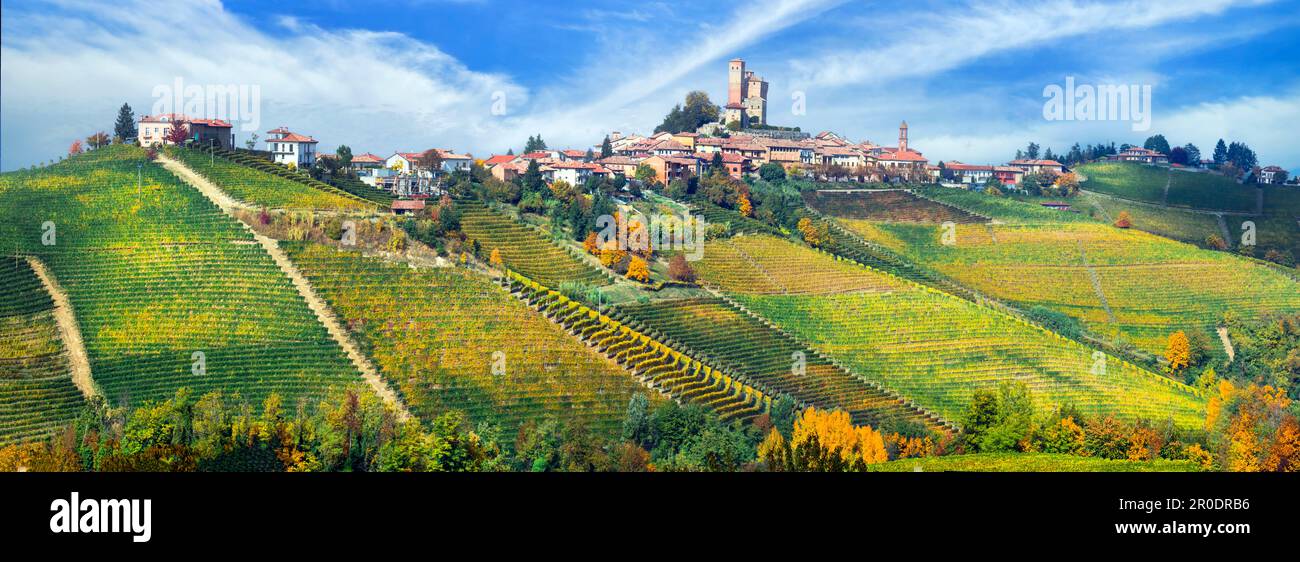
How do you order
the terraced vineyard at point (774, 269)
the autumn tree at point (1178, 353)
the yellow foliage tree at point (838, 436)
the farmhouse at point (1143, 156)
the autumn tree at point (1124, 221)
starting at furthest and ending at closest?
the farmhouse at point (1143, 156)
the autumn tree at point (1124, 221)
the terraced vineyard at point (774, 269)
the autumn tree at point (1178, 353)
the yellow foliage tree at point (838, 436)

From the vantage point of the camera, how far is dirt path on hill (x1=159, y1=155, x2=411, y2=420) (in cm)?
3047

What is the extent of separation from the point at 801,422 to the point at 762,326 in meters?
8.96

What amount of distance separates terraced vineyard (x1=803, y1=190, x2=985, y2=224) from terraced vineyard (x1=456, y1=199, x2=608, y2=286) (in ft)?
67.6

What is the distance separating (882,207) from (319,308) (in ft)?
117

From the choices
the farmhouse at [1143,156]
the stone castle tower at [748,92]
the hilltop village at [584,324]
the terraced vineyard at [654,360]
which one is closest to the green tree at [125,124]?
the hilltop village at [584,324]

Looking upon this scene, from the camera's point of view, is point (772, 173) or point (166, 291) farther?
point (772, 173)

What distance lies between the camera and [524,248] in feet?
140

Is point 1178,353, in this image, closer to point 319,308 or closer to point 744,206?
point 744,206

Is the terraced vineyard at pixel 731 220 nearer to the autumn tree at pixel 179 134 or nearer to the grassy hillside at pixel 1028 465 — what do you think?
the autumn tree at pixel 179 134

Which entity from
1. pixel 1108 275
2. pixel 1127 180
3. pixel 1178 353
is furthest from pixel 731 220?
pixel 1127 180

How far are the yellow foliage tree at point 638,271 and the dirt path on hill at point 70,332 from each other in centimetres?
1710

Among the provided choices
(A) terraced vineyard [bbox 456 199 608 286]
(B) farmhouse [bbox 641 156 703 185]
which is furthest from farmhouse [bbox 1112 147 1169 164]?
(A) terraced vineyard [bbox 456 199 608 286]

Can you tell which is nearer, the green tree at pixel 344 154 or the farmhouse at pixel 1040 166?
the green tree at pixel 344 154

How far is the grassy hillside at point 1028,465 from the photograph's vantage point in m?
21.7
